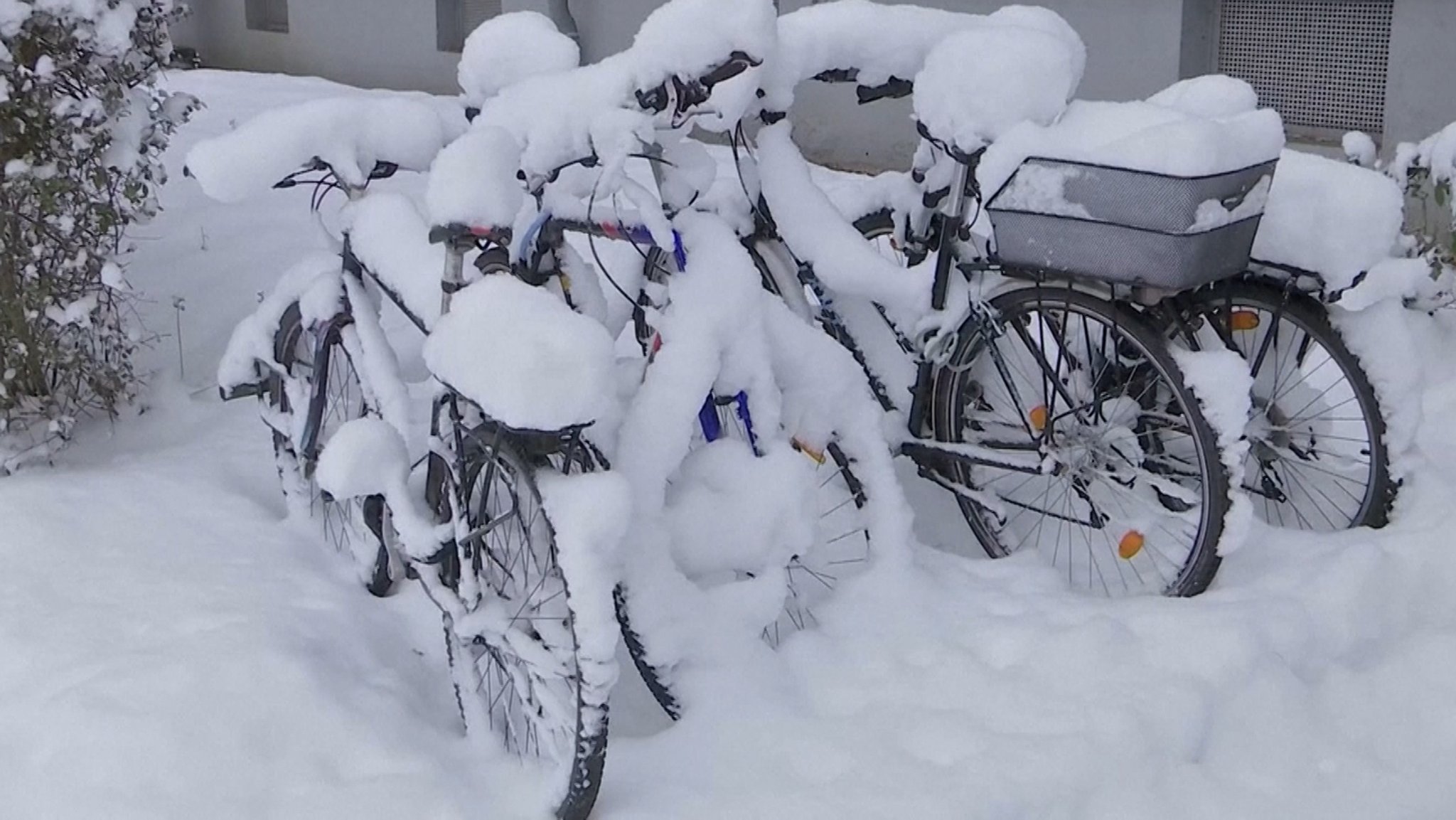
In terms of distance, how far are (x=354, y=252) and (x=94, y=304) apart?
1231 millimetres

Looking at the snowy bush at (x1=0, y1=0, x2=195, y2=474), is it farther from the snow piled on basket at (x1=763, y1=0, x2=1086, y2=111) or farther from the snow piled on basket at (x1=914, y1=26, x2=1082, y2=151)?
the snow piled on basket at (x1=914, y1=26, x2=1082, y2=151)

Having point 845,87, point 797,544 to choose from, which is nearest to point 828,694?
point 797,544

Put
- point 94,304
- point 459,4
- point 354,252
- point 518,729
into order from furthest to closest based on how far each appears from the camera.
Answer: point 459,4 < point 94,304 < point 354,252 < point 518,729

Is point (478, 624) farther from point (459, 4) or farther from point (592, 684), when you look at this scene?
point (459, 4)

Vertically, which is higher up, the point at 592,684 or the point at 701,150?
the point at 701,150

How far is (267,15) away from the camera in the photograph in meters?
12.4

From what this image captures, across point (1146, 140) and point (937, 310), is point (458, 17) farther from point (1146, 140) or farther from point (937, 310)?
point (1146, 140)

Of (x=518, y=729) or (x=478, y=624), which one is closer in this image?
(x=478, y=624)

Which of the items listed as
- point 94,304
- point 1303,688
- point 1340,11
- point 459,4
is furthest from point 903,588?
point 459,4

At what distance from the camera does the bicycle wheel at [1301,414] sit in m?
3.28

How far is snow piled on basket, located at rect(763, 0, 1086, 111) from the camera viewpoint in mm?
3416

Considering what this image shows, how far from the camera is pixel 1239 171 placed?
301 centimetres

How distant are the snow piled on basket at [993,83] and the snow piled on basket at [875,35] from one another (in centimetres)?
12

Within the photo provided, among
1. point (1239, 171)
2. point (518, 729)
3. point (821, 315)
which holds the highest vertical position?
point (1239, 171)
